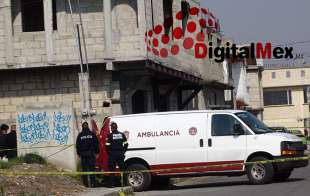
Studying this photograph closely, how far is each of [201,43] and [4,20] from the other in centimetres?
1649

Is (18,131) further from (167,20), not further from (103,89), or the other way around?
(167,20)

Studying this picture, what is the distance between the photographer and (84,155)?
20969 mm

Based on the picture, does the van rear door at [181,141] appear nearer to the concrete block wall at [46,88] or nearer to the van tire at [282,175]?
the van tire at [282,175]

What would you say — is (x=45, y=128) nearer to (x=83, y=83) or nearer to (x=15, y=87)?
(x=83, y=83)

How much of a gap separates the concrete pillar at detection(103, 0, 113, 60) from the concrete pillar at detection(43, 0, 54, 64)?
2.08 metres

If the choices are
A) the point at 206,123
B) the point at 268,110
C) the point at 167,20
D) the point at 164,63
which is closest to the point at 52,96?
the point at 164,63

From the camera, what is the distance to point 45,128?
23656 mm

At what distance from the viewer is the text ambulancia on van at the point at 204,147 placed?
65.1 ft

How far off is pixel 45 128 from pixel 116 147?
3.93 meters

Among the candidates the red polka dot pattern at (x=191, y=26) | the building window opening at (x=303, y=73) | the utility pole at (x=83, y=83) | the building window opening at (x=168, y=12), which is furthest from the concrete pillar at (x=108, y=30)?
the building window opening at (x=303, y=73)

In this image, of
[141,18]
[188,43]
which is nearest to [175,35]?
[188,43]

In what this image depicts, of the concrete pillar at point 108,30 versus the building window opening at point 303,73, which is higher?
the building window opening at point 303,73

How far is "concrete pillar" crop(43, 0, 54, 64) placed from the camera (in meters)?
28.2

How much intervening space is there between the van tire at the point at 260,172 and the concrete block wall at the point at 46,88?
987 cm
